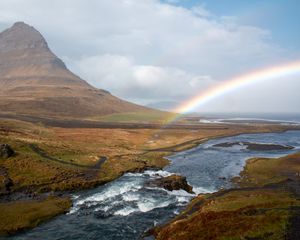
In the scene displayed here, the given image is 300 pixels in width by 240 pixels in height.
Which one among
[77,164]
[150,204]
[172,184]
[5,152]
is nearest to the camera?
[150,204]

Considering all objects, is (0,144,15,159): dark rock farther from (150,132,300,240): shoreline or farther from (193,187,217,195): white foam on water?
(150,132,300,240): shoreline

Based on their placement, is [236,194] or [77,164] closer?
[236,194]

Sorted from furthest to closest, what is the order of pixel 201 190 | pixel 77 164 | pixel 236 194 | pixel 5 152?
1. pixel 77 164
2. pixel 5 152
3. pixel 201 190
4. pixel 236 194

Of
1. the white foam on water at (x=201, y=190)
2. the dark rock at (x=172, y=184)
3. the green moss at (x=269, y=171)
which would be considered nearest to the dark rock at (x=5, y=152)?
the dark rock at (x=172, y=184)

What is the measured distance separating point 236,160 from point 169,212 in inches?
2403

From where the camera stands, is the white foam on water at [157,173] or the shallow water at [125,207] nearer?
the shallow water at [125,207]

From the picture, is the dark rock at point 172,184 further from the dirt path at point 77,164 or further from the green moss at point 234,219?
the dirt path at point 77,164

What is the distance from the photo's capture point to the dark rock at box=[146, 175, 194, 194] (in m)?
67.4

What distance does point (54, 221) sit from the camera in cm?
5044

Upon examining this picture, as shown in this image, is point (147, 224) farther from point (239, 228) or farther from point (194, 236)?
point (239, 228)

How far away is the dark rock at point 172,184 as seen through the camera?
6738 centimetres

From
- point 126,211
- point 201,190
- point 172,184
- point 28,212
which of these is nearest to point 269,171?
point 201,190

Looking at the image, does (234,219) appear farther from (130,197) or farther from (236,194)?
(130,197)

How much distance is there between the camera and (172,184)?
67.7 meters
